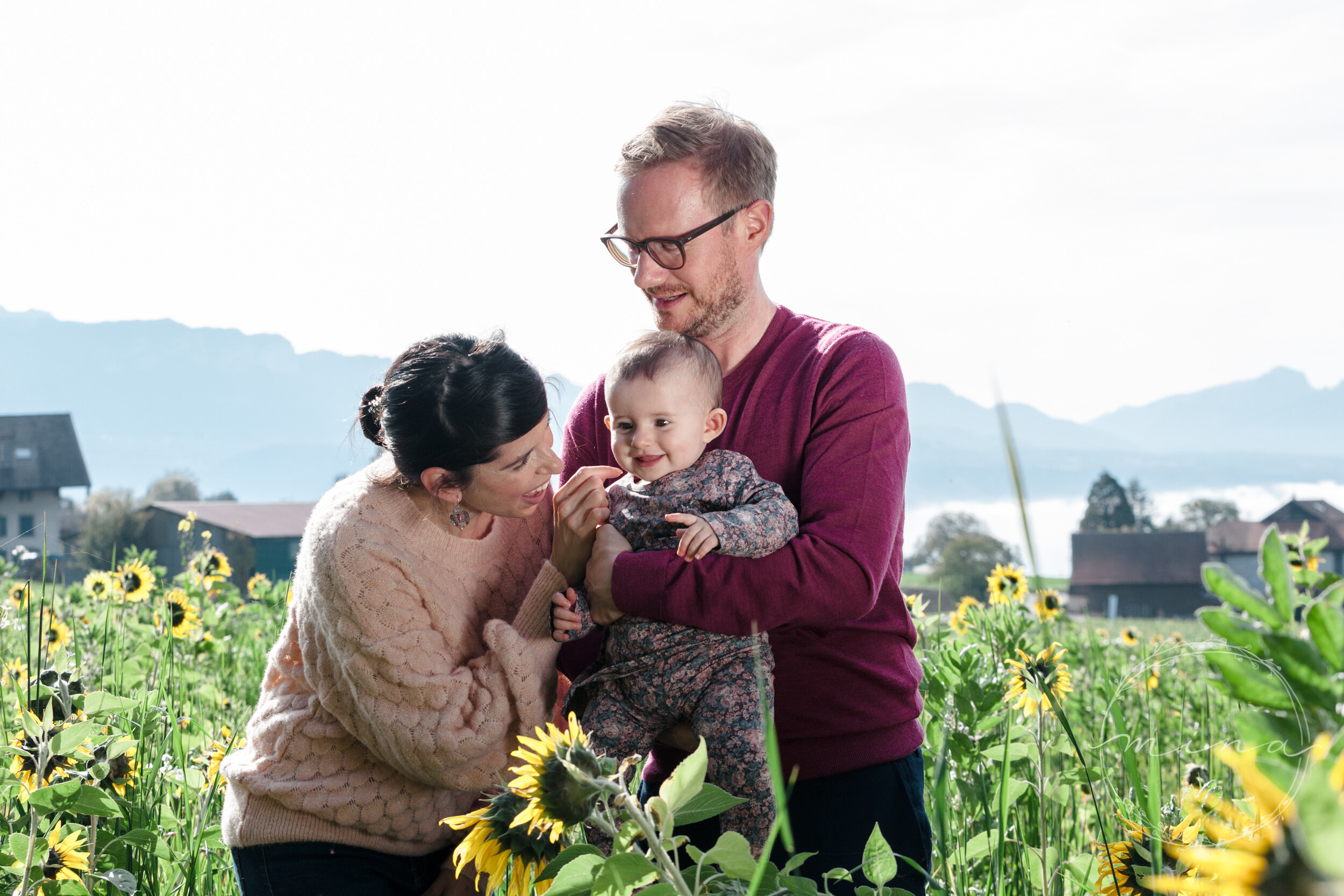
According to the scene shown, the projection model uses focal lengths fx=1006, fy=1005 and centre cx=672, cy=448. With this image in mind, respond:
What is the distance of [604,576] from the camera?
2223 millimetres

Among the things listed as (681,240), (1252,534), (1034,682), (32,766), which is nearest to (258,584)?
(32,766)

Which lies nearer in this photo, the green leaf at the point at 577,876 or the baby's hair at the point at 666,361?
the green leaf at the point at 577,876

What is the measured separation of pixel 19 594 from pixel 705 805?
3.96 meters

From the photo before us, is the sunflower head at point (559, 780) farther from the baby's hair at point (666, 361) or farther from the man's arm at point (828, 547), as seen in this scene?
the baby's hair at point (666, 361)

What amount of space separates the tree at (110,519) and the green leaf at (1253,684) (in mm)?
54570

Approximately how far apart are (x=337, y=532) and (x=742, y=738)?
1.00 meters

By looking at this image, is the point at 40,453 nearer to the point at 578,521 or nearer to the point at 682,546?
the point at 578,521

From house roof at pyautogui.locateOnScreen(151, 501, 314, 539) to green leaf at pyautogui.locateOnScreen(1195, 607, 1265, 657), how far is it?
50560mm

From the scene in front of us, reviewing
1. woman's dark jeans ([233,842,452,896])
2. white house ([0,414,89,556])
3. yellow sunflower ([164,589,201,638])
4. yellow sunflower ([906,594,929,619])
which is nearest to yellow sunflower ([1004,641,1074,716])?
yellow sunflower ([906,594,929,619])

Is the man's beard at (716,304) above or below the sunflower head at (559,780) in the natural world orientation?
above

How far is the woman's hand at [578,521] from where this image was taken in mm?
2369

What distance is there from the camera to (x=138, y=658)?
385 centimetres

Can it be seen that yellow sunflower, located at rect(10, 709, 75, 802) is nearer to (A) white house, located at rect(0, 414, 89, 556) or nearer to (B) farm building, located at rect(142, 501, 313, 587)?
(B) farm building, located at rect(142, 501, 313, 587)

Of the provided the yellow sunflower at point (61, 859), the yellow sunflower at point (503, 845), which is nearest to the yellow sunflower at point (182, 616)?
the yellow sunflower at point (61, 859)
